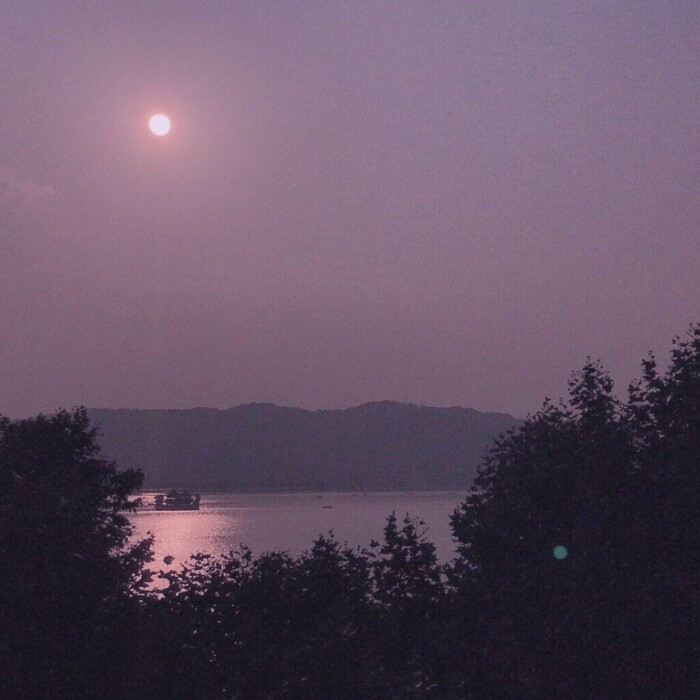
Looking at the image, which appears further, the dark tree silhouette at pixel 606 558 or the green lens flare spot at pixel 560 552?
the green lens flare spot at pixel 560 552

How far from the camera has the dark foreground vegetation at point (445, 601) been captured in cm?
2144

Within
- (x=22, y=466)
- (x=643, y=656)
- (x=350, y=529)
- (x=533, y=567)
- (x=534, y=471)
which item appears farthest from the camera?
(x=350, y=529)

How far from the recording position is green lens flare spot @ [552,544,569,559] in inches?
953

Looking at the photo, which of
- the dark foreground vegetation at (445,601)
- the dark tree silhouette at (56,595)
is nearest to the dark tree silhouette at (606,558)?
the dark foreground vegetation at (445,601)

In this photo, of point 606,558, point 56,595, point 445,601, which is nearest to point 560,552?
point 606,558

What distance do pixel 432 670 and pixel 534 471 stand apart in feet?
23.9

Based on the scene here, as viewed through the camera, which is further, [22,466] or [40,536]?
[22,466]

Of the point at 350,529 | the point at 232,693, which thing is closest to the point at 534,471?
the point at 232,693

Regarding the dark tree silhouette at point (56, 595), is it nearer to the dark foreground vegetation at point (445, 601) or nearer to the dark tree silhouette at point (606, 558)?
the dark foreground vegetation at point (445, 601)

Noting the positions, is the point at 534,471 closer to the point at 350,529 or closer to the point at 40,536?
the point at 40,536

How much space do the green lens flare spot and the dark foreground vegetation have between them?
222 mm

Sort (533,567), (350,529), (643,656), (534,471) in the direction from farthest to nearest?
1. (350,529)
2. (534,471)
3. (533,567)
4. (643,656)

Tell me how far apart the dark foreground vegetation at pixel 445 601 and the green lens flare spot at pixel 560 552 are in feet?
0.73

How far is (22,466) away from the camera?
106ft
